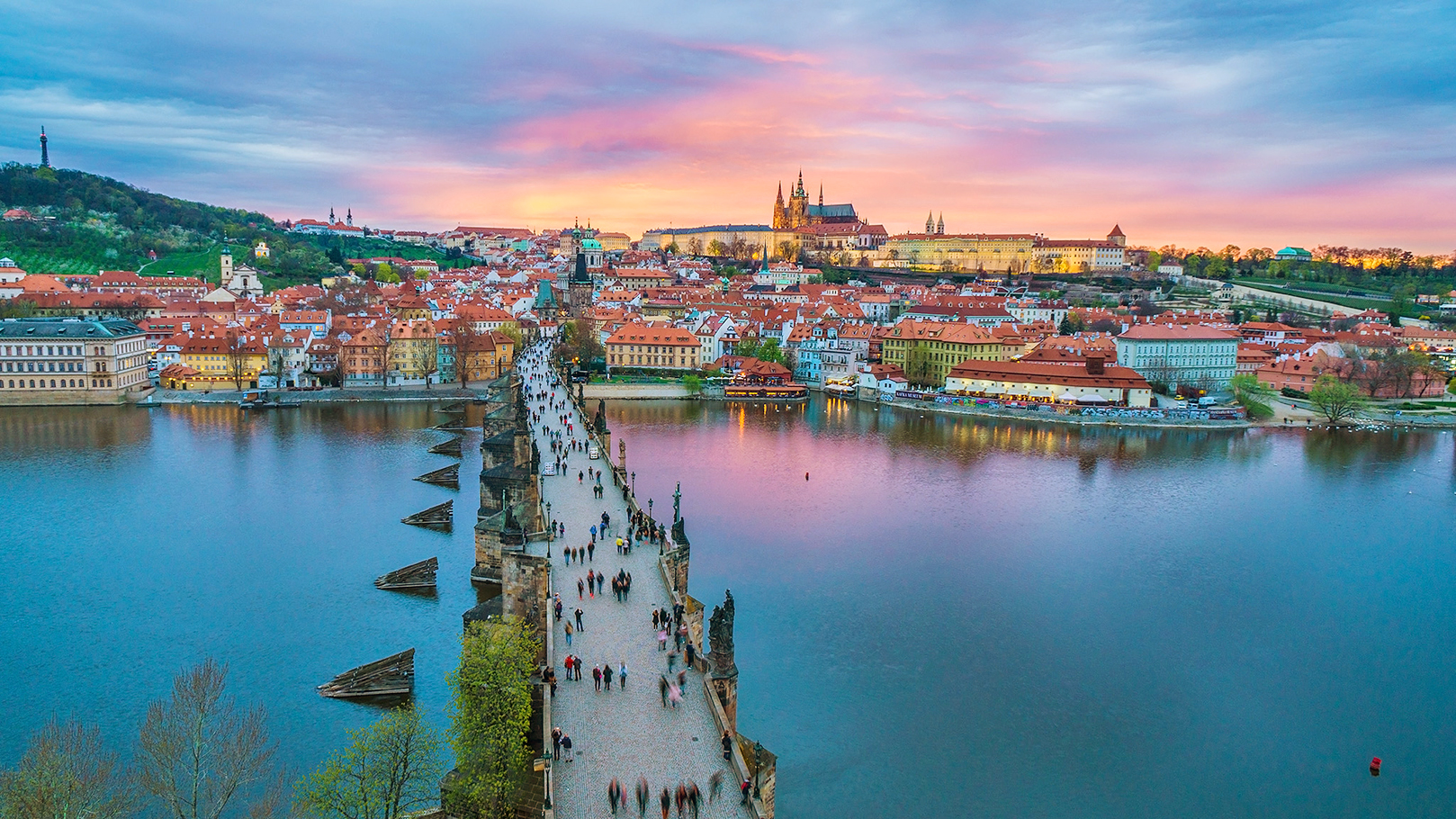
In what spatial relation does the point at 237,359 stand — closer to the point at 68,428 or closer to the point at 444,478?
the point at 68,428

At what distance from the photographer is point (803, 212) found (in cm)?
14762

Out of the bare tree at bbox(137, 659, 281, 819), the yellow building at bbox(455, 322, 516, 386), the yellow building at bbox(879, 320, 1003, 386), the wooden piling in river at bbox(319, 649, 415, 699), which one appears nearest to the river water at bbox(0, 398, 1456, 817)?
the wooden piling in river at bbox(319, 649, 415, 699)

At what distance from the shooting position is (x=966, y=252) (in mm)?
120000

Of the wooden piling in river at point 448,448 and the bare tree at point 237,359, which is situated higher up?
the bare tree at point 237,359

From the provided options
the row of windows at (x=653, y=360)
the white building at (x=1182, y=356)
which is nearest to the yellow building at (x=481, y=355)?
the row of windows at (x=653, y=360)

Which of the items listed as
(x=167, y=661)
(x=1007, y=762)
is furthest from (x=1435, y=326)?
(x=167, y=661)

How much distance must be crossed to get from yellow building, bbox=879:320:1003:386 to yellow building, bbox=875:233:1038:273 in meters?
61.8

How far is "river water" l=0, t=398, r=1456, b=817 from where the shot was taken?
13.5m

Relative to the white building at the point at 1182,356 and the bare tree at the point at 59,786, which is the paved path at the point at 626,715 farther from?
the white building at the point at 1182,356

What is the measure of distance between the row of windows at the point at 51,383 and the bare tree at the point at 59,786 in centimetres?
4373

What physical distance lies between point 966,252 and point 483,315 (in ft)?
247

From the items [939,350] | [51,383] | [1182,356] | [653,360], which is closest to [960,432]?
[939,350]

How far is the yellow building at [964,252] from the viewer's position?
117312 mm

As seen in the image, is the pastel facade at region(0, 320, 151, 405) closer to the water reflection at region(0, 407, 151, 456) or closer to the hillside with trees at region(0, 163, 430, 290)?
the water reflection at region(0, 407, 151, 456)
